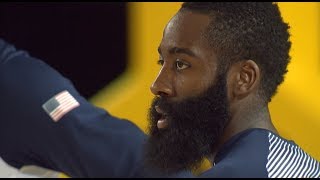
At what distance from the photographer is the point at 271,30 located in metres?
0.97

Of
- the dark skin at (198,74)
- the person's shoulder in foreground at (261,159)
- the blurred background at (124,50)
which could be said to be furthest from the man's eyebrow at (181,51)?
the blurred background at (124,50)

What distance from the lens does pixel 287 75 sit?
1586 mm

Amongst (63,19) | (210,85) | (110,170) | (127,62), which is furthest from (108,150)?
(63,19)

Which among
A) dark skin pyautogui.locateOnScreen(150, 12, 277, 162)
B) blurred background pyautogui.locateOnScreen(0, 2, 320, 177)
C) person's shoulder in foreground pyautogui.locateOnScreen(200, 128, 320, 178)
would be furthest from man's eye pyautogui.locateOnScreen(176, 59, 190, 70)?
blurred background pyautogui.locateOnScreen(0, 2, 320, 177)

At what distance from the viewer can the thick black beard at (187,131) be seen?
0.98 metres

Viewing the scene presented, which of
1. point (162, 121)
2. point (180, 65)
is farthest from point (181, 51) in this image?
point (162, 121)

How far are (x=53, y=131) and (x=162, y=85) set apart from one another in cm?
15

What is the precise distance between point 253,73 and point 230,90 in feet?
0.15

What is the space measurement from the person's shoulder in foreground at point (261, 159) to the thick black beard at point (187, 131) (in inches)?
2.0

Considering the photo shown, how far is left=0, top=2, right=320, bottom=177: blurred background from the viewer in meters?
1.56

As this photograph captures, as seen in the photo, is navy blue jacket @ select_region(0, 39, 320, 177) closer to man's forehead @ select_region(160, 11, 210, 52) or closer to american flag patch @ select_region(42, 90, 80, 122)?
american flag patch @ select_region(42, 90, 80, 122)

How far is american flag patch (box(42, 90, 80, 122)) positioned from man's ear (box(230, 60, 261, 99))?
21cm

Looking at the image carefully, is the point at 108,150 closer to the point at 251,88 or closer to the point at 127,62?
the point at 251,88

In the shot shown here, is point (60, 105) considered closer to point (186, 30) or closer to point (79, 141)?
point (79, 141)
